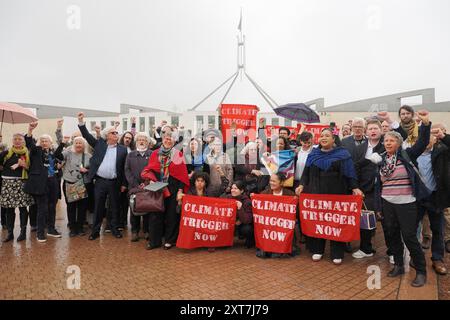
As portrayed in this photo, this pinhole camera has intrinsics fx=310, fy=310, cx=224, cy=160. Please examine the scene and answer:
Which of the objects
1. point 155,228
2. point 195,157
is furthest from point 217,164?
point 155,228

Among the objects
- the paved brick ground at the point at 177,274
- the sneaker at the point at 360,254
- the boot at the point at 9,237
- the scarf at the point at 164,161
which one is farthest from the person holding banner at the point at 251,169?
the boot at the point at 9,237

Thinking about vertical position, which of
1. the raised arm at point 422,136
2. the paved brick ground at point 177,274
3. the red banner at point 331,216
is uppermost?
the raised arm at point 422,136

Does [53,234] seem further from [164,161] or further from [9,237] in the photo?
[164,161]

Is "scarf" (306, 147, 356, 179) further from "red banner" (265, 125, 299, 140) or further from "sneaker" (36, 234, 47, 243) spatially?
"sneaker" (36, 234, 47, 243)

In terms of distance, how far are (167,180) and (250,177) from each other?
1489 mm

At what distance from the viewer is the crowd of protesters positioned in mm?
4090

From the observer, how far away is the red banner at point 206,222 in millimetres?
5152

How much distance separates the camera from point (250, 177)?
554 cm

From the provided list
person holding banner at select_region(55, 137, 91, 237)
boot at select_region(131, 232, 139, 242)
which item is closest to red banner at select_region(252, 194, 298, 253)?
boot at select_region(131, 232, 139, 242)

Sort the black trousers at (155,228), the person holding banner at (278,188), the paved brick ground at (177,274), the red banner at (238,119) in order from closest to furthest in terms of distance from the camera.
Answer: the paved brick ground at (177,274), the person holding banner at (278,188), the black trousers at (155,228), the red banner at (238,119)

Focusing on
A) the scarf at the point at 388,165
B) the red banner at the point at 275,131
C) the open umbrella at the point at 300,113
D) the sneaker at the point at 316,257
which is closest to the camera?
the scarf at the point at 388,165

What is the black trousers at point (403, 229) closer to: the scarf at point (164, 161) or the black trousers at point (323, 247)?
the black trousers at point (323, 247)

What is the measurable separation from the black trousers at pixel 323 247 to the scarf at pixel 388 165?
1.29 m

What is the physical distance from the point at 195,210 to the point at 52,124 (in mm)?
36181
